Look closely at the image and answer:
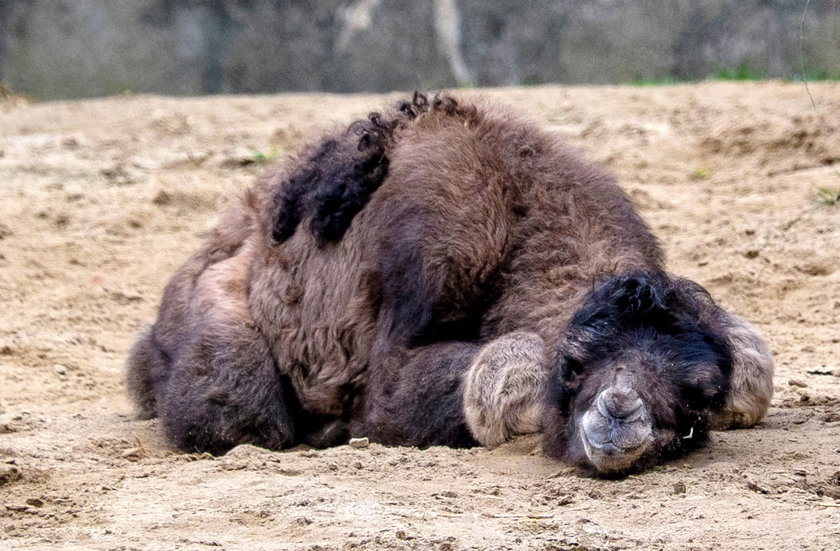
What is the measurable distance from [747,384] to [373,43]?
1105 centimetres

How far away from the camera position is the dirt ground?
4.20 metres

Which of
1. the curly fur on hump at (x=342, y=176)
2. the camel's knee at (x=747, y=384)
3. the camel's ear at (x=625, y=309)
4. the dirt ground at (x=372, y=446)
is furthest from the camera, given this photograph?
the curly fur on hump at (x=342, y=176)

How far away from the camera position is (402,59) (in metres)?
15.8

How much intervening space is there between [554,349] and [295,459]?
110 cm

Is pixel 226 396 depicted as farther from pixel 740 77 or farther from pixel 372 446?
pixel 740 77

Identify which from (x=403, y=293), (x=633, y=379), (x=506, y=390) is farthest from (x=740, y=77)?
(x=633, y=379)

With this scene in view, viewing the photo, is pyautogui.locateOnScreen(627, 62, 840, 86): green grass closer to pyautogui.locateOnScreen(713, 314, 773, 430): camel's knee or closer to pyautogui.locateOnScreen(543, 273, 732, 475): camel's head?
pyautogui.locateOnScreen(713, 314, 773, 430): camel's knee

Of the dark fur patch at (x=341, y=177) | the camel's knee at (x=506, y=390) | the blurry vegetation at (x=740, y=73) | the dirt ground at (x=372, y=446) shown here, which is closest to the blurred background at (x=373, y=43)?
the blurry vegetation at (x=740, y=73)

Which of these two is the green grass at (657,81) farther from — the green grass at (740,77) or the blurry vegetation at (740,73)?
the blurry vegetation at (740,73)

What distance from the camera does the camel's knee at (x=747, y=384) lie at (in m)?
5.39

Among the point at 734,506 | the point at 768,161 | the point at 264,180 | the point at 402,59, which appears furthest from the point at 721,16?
the point at 734,506

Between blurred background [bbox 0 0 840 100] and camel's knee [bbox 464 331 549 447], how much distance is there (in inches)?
373

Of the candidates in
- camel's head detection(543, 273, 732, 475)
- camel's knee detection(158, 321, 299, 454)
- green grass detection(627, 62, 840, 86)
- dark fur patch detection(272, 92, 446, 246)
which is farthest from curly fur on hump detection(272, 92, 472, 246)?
green grass detection(627, 62, 840, 86)

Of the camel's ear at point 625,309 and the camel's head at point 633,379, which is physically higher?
the camel's ear at point 625,309
